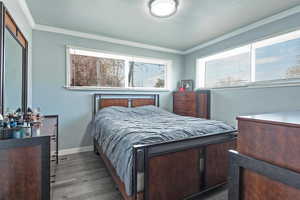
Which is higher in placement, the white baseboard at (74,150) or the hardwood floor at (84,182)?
the white baseboard at (74,150)

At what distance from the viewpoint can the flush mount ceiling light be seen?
2.12m

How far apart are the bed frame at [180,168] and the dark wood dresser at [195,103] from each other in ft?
5.15

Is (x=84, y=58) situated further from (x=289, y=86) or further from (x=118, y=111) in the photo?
(x=289, y=86)

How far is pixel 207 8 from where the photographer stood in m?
2.31

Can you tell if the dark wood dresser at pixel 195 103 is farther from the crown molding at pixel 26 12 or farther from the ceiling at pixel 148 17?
the crown molding at pixel 26 12

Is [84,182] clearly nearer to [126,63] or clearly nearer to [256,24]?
[126,63]

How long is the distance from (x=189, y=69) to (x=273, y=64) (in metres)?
2.06

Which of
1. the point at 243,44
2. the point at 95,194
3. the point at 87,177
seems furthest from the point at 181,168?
the point at 243,44

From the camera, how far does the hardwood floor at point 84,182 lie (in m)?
1.83

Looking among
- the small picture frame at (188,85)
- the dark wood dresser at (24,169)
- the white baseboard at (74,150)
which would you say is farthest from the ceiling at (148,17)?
the white baseboard at (74,150)

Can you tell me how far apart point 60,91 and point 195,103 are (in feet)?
9.82

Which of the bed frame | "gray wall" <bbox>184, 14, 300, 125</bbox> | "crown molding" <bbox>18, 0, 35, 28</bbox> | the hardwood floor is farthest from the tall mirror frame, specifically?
"gray wall" <bbox>184, 14, 300, 125</bbox>

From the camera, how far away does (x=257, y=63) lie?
2854mm

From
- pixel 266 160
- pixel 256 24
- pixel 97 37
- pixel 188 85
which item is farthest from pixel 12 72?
pixel 256 24
